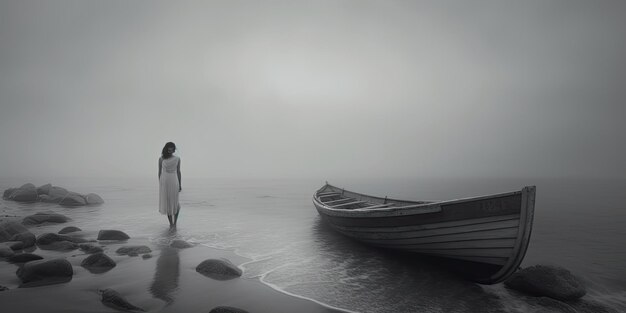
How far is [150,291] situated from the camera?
5.42 metres

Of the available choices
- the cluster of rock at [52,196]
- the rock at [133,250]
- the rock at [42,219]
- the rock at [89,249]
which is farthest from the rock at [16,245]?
the cluster of rock at [52,196]

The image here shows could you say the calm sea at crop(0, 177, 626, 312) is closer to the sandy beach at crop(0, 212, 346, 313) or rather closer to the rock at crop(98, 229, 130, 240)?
the sandy beach at crop(0, 212, 346, 313)

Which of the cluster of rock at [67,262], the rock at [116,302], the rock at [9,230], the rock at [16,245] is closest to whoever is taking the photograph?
the rock at [116,302]

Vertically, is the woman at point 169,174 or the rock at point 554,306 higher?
the woman at point 169,174

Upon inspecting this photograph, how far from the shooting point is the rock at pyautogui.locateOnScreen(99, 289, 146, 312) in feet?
15.1

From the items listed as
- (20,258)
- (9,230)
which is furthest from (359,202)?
(9,230)

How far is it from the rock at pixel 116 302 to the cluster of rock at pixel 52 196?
21766mm

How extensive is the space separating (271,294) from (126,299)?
245 cm

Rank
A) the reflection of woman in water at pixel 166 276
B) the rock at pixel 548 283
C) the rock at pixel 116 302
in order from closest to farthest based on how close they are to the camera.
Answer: the rock at pixel 116 302, the reflection of woman in water at pixel 166 276, the rock at pixel 548 283

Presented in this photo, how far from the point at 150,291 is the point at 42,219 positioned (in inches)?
471

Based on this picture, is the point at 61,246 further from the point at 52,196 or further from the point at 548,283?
the point at 52,196

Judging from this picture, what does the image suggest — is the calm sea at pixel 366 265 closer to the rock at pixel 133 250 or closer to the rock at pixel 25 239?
the rock at pixel 133 250

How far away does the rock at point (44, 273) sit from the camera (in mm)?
5475

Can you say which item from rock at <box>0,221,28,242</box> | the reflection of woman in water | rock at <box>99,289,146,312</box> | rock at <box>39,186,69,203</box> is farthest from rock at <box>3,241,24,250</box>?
rock at <box>39,186,69,203</box>
